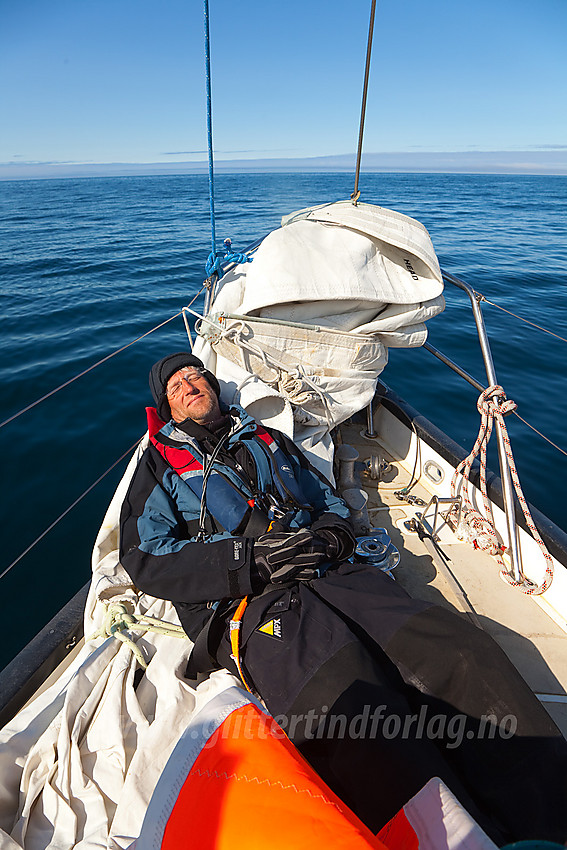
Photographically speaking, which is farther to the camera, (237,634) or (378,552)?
(378,552)

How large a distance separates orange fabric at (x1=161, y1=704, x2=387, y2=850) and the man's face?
5.58ft

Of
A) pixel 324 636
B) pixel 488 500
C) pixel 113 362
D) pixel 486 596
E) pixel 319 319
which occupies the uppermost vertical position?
pixel 319 319

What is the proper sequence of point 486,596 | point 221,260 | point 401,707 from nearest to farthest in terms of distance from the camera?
point 401,707, point 486,596, point 221,260

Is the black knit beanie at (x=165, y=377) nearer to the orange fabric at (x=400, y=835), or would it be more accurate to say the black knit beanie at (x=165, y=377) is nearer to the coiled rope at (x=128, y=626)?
the coiled rope at (x=128, y=626)

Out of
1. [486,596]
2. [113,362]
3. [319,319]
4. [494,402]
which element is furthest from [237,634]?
[113,362]

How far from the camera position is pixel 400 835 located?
0.95 meters

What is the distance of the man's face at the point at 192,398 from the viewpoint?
2.55 meters

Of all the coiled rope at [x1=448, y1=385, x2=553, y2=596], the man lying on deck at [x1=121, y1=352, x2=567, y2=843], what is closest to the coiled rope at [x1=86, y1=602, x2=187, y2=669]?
the man lying on deck at [x1=121, y1=352, x2=567, y2=843]

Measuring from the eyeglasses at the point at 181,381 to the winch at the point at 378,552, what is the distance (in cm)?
135

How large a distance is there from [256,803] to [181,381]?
209cm

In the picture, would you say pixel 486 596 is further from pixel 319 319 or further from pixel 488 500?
pixel 319 319

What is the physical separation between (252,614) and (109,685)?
66 centimetres

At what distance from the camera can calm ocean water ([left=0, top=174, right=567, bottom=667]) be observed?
3953 mm

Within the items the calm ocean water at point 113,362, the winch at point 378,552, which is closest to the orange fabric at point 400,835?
the winch at point 378,552
